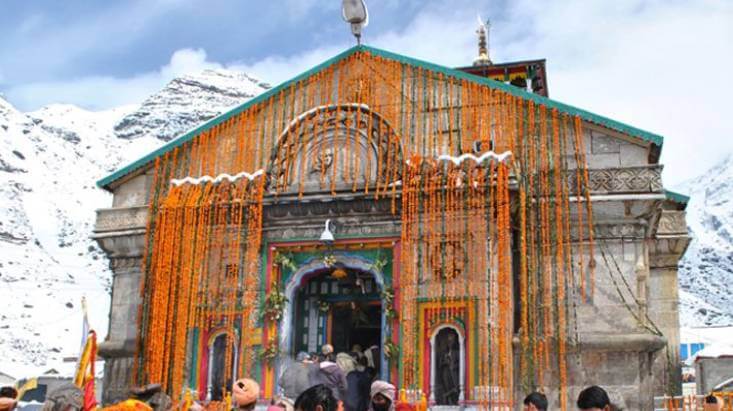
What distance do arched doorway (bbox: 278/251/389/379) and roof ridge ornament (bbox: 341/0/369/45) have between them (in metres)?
4.90

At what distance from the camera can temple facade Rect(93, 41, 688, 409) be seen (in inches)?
661

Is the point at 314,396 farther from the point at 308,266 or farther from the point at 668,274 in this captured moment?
the point at 668,274

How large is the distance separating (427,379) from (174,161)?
7637 millimetres

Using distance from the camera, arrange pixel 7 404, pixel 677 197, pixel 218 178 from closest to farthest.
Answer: pixel 7 404
pixel 218 178
pixel 677 197

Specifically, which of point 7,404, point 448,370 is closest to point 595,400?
point 7,404

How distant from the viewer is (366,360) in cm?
1794

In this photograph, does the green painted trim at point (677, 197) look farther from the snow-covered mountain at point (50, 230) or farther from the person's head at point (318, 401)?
the snow-covered mountain at point (50, 230)

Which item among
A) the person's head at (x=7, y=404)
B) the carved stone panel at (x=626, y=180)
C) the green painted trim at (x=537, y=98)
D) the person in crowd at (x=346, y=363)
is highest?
the green painted trim at (x=537, y=98)

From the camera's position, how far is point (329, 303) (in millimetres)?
19062

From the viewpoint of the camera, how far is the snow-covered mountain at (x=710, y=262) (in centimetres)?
7512

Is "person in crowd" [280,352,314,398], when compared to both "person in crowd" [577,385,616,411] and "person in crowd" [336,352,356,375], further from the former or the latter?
"person in crowd" [577,385,616,411]

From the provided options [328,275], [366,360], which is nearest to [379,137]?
[328,275]

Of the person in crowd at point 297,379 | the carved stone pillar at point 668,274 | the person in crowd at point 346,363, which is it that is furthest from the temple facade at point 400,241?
the person in crowd at point 297,379

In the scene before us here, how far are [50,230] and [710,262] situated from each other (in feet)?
221
